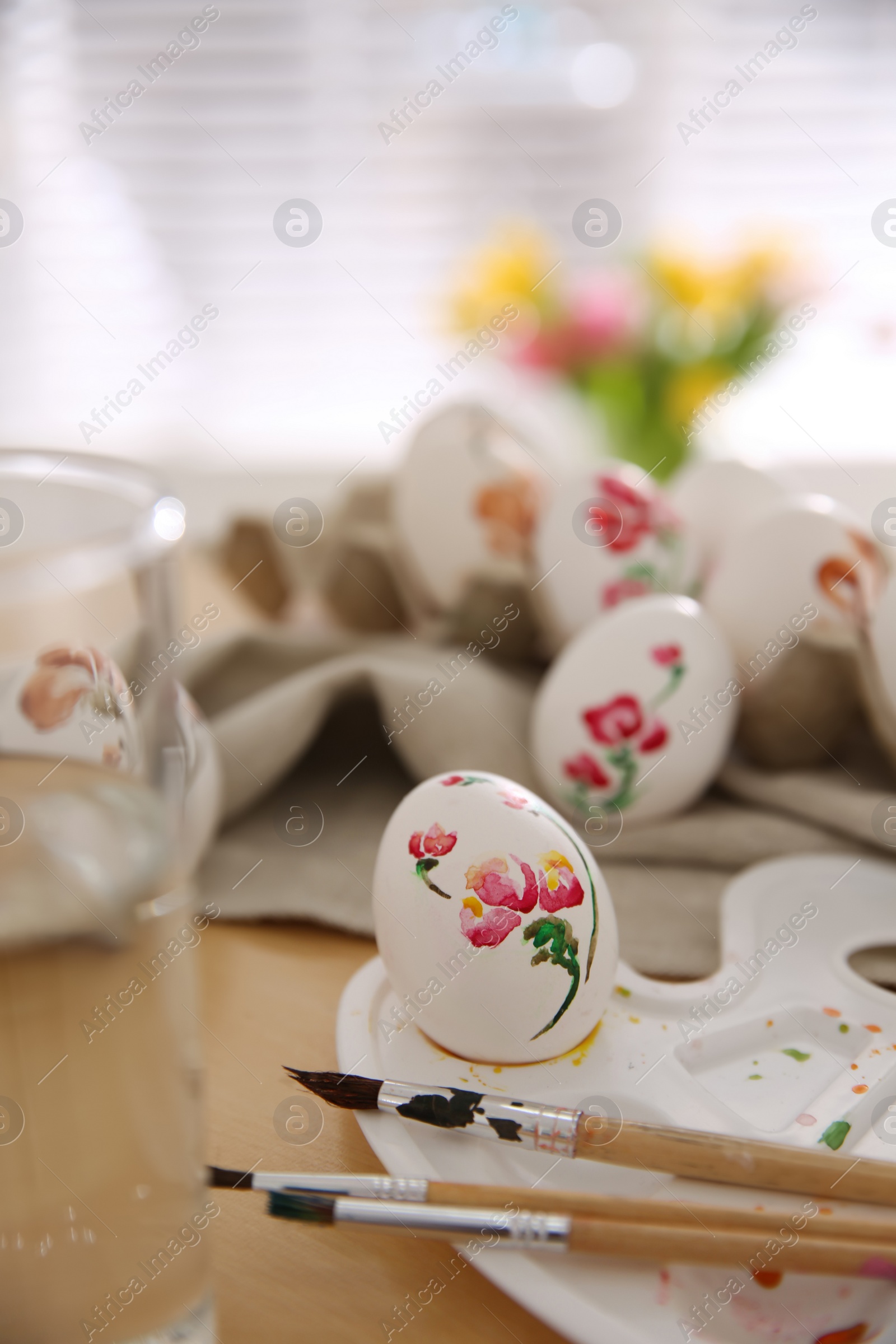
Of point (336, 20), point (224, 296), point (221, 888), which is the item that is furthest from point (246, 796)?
point (336, 20)

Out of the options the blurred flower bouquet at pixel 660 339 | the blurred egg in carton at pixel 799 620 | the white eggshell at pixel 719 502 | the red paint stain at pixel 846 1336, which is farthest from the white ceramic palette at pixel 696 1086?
the blurred flower bouquet at pixel 660 339

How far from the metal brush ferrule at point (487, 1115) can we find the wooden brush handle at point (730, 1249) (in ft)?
0.12

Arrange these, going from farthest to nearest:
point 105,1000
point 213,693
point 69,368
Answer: point 69,368
point 213,693
point 105,1000

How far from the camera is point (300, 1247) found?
0.34 meters

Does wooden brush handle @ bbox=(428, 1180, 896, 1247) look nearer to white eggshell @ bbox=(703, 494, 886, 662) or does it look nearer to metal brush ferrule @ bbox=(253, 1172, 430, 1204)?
metal brush ferrule @ bbox=(253, 1172, 430, 1204)

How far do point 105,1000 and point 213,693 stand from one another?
472mm

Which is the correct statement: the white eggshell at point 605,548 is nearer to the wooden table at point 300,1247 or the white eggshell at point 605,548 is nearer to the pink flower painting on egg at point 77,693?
the wooden table at point 300,1247

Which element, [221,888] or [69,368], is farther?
[69,368]

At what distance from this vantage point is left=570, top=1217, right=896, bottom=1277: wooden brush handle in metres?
0.31

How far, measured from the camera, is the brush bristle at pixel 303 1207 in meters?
0.32

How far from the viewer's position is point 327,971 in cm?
49

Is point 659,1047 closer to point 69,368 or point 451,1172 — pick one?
point 451,1172

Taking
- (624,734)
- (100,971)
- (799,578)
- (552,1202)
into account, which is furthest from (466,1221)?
(799,578)

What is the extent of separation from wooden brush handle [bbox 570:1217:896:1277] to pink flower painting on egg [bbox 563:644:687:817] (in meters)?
0.27
